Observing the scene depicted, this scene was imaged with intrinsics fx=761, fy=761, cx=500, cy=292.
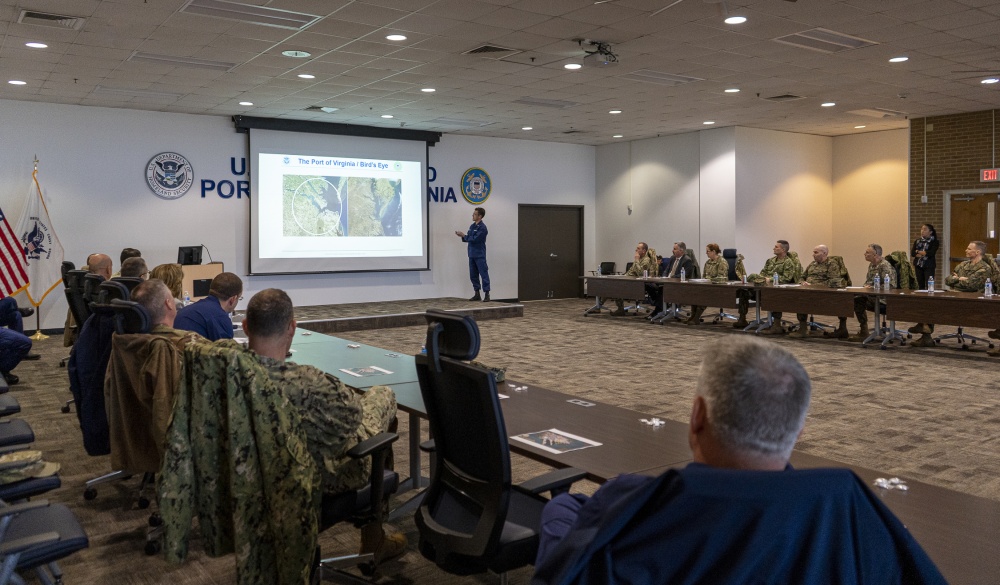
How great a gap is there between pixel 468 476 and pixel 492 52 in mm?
6488

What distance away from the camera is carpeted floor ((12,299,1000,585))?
3352 millimetres

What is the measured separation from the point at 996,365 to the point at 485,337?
19.0ft

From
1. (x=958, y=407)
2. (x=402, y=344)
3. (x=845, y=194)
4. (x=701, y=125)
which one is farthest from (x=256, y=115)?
(x=845, y=194)

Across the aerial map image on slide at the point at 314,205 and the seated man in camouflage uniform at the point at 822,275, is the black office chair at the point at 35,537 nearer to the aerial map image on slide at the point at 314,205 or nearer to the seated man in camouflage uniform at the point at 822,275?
the seated man in camouflage uniform at the point at 822,275

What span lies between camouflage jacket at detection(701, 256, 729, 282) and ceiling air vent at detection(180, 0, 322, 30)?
7.40m

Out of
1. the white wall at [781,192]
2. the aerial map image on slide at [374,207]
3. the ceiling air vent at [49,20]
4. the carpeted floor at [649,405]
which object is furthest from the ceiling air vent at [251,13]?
the white wall at [781,192]

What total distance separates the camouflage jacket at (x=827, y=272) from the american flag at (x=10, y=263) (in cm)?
1051

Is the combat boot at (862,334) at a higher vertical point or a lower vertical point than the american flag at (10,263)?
lower

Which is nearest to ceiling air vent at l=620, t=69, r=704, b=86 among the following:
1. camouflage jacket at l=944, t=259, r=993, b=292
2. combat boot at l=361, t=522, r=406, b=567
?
camouflage jacket at l=944, t=259, r=993, b=292

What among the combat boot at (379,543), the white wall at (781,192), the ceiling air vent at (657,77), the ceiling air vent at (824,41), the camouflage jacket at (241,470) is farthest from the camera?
the white wall at (781,192)

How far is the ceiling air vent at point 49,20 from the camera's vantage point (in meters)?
6.44

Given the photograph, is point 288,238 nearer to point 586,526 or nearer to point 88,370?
point 88,370

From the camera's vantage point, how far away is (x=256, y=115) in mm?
11875

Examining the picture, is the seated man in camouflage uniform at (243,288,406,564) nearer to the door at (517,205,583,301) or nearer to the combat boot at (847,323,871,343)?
the combat boot at (847,323,871,343)
